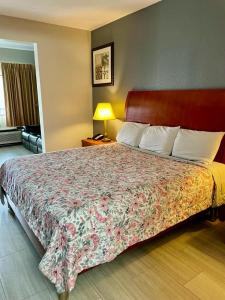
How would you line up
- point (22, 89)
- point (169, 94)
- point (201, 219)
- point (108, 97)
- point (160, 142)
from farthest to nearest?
point (22, 89) → point (108, 97) → point (169, 94) → point (160, 142) → point (201, 219)

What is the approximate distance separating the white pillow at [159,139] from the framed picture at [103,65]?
4.89 feet

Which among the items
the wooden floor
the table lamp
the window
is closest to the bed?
the wooden floor

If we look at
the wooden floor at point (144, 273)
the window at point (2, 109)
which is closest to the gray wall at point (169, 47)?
the wooden floor at point (144, 273)

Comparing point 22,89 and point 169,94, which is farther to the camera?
point 22,89

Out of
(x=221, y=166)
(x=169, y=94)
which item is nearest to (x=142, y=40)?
(x=169, y=94)

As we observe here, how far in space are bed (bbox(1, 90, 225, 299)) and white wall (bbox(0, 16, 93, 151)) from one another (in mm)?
1507

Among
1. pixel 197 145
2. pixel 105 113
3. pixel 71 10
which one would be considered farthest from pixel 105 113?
pixel 197 145

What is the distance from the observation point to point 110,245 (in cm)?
162

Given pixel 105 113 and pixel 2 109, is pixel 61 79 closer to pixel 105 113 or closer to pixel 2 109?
pixel 105 113

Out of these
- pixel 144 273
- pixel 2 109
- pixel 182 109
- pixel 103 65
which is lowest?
pixel 144 273

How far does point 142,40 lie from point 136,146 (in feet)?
5.23

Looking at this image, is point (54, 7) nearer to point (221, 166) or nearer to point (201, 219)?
point (221, 166)

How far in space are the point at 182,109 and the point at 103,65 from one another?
6.33 ft

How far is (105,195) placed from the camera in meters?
1.68
